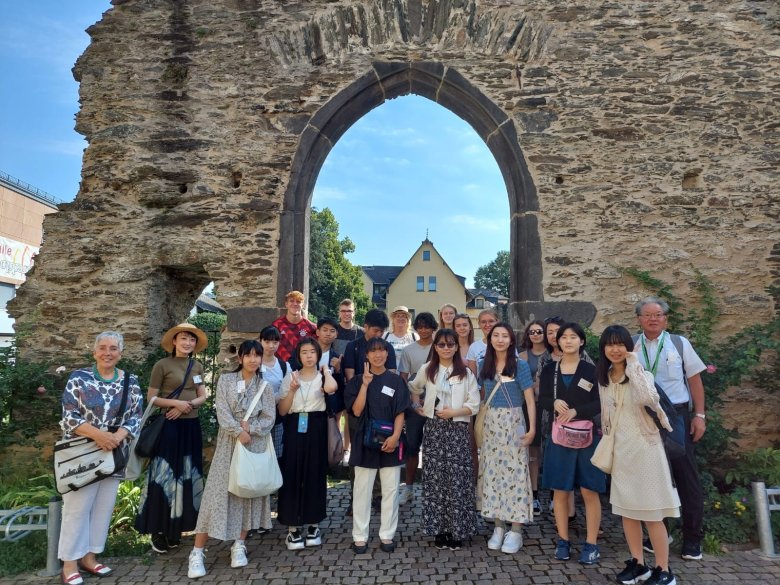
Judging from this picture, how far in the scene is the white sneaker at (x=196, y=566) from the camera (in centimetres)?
330

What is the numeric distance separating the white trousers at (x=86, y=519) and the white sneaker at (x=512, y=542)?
2759 millimetres

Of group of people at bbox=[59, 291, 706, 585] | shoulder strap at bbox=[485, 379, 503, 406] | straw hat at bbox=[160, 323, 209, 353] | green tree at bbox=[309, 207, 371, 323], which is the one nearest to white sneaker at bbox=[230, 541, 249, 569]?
group of people at bbox=[59, 291, 706, 585]

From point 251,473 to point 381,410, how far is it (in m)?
0.99

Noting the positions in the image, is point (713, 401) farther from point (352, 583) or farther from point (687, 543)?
point (352, 583)

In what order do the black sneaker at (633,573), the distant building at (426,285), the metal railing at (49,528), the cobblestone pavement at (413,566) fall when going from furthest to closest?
the distant building at (426,285) < the metal railing at (49,528) < the cobblestone pavement at (413,566) < the black sneaker at (633,573)

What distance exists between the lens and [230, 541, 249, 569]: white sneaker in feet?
11.4

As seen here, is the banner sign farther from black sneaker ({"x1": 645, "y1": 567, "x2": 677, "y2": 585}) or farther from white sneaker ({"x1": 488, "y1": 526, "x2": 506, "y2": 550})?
black sneaker ({"x1": 645, "y1": 567, "x2": 677, "y2": 585})

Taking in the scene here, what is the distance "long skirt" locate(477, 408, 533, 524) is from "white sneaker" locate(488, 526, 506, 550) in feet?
0.44

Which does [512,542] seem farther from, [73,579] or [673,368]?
[73,579]

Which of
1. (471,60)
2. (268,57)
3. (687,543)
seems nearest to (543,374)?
(687,543)

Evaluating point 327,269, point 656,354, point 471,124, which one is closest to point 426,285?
point 327,269

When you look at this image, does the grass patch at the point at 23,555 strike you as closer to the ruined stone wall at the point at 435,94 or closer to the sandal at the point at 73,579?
the sandal at the point at 73,579

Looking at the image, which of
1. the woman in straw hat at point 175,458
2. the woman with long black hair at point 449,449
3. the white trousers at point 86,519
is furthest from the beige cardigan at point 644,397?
the white trousers at point 86,519

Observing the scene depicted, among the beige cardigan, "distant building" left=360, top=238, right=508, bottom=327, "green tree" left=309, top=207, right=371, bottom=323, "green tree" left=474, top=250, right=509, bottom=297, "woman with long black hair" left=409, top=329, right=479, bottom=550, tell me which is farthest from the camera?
"green tree" left=474, top=250, right=509, bottom=297
